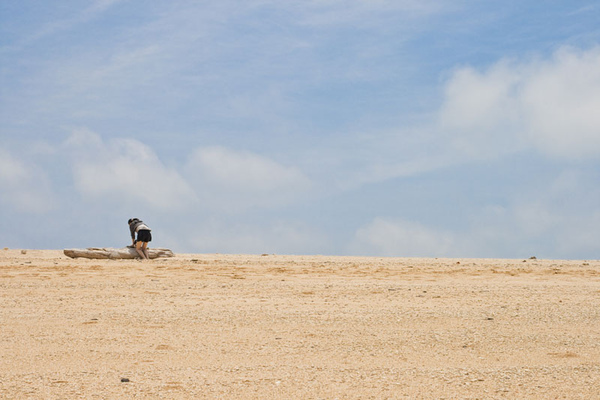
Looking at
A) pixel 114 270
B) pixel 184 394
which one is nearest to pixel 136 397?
pixel 184 394

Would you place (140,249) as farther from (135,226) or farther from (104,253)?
(104,253)

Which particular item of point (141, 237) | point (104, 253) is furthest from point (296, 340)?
point (104, 253)

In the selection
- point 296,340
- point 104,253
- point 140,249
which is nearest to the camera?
point 296,340

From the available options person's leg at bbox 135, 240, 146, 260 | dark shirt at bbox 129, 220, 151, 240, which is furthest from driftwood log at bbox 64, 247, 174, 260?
dark shirt at bbox 129, 220, 151, 240

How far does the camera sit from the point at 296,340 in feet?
23.0

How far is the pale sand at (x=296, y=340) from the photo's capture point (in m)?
5.35

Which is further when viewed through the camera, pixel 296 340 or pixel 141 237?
pixel 141 237

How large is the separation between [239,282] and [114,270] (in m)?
4.29

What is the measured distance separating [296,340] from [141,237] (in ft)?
47.6

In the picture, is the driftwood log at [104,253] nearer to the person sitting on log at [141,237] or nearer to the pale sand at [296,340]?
the person sitting on log at [141,237]

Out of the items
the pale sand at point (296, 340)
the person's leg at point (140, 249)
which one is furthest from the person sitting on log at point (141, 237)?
the pale sand at point (296, 340)

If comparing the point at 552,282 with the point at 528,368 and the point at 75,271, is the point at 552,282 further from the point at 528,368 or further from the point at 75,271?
the point at 75,271

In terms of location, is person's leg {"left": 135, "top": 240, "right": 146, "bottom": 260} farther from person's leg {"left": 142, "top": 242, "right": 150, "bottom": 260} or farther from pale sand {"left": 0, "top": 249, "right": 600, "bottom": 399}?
pale sand {"left": 0, "top": 249, "right": 600, "bottom": 399}

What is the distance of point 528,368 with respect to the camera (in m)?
6.00
